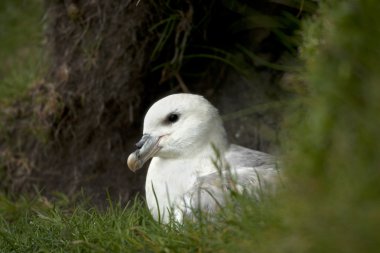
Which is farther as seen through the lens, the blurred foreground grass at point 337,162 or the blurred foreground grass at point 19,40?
the blurred foreground grass at point 19,40

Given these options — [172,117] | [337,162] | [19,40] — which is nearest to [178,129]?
[172,117]

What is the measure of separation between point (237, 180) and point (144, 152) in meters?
1.02

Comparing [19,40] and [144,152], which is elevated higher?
[19,40]

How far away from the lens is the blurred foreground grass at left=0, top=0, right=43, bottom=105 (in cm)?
650

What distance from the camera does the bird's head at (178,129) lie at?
15.2 ft

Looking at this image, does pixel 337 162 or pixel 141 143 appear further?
pixel 141 143

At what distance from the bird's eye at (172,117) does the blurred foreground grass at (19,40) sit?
195 cm

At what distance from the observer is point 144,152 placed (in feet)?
15.0

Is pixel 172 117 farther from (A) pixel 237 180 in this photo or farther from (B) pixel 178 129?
(A) pixel 237 180

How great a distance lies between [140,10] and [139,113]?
2.30 ft

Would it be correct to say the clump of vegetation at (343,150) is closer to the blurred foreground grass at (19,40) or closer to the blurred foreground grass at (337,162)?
the blurred foreground grass at (337,162)

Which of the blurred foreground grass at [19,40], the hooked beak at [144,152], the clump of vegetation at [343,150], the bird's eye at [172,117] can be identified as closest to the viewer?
the clump of vegetation at [343,150]

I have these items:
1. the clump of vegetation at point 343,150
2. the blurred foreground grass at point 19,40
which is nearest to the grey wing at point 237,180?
the clump of vegetation at point 343,150

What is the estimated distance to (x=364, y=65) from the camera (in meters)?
2.58
